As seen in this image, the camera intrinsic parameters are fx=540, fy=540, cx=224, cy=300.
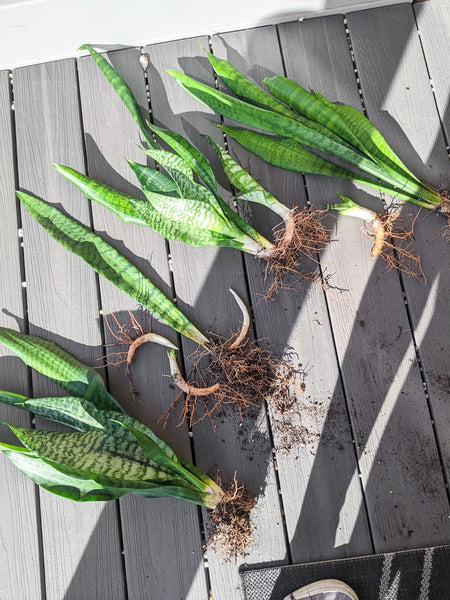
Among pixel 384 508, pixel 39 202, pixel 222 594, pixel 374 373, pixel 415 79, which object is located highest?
pixel 415 79

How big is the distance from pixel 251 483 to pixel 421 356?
0.56 meters

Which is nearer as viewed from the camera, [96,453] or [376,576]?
[96,453]

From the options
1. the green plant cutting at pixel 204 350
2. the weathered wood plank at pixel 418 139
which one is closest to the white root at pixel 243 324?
the green plant cutting at pixel 204 350

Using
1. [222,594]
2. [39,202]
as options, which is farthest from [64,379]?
[222,594]

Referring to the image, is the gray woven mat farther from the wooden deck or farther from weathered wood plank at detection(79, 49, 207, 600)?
weathered wood plank at detection(79, 49, 207, 600)

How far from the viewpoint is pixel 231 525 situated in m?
1.35

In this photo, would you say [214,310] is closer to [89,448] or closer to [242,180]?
[242,180]

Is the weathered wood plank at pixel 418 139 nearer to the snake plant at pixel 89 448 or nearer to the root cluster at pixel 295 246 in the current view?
the root cluster at pixel 295 246

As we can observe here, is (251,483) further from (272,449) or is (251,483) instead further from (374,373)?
(374,373)

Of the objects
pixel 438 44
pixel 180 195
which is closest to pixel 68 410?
pixel 180 195

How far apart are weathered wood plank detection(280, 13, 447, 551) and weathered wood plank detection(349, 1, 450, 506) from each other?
34 millimetres

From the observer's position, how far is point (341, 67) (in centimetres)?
155

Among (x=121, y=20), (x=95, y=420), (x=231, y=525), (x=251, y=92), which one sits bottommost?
(x=231, y=525)

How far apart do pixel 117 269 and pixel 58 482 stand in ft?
1.79
